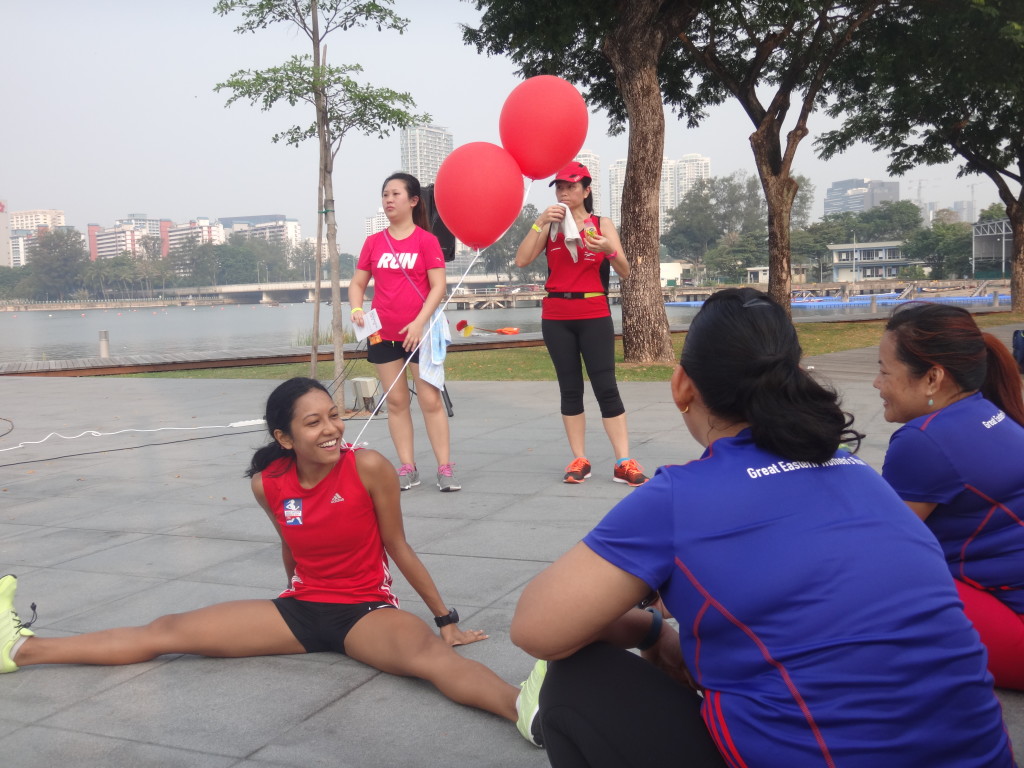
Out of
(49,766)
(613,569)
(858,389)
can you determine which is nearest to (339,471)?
(49,766)

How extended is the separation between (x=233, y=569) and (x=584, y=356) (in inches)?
92.6

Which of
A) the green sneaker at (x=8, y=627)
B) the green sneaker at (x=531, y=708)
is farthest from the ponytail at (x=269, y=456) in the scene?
the green sneaker at (x=531, y=708)

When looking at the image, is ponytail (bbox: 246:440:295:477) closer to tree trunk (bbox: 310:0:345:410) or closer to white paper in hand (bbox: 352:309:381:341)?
white paper in hand (bbox: 352:309:381:341)

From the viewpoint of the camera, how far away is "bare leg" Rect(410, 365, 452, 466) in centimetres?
545

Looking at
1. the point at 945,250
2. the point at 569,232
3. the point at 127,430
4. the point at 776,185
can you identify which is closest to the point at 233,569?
the point at 569,232

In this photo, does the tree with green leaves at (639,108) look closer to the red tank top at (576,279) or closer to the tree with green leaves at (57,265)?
the red tank top at (576,279)

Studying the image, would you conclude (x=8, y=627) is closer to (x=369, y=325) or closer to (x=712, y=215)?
(x=369, y=325)

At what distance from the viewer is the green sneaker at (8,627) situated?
9.93ft

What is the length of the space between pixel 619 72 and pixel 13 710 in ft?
37.2

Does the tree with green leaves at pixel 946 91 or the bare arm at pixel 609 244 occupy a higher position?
the tree with green leaves at pixel 946 91

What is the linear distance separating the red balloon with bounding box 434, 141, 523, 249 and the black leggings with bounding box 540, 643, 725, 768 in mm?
3666

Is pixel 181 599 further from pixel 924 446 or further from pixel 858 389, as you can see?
pixel 858 389

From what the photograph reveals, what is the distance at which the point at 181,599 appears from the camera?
12.3 feet

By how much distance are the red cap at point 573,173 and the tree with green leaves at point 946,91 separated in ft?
39.3
